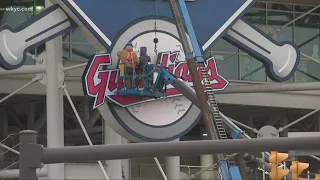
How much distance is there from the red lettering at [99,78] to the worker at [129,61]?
1.37ft

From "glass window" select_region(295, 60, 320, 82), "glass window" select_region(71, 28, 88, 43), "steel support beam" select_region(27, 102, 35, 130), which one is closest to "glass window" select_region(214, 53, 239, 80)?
"glass window" select_region(295, 60, 320, 82)

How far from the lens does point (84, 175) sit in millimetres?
22547

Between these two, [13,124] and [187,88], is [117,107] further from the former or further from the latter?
[13,124]

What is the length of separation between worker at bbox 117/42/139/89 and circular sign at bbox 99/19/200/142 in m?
0.41

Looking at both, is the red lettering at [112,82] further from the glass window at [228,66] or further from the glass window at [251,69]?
the glass window at [251,69]

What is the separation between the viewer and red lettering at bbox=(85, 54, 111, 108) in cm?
1722

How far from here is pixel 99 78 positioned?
17391mm

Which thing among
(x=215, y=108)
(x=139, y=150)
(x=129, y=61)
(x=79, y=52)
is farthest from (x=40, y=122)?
(x=139, y=150)

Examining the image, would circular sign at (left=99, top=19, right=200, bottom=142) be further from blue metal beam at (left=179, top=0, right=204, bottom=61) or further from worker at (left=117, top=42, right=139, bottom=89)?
blue metal beam at (left=179, top=0, right=204, bottom=61)

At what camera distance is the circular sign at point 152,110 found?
57.3 feet

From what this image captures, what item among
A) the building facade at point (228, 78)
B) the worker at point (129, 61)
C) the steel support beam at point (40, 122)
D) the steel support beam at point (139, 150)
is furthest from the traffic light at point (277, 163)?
the steel support beam at point (40, 122)

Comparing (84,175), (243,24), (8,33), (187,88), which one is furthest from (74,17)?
(84,175)

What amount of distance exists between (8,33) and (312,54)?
15.0 meters

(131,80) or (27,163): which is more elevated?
(131,80)
